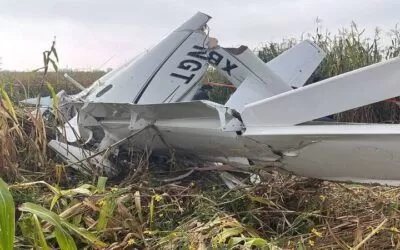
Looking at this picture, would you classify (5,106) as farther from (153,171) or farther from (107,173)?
(153,171)

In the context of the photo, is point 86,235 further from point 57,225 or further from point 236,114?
point 236,114

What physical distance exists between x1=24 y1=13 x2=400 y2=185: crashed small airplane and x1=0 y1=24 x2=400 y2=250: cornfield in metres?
0.17

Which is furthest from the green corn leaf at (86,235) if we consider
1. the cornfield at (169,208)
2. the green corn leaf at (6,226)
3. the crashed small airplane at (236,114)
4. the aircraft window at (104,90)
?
the aircraft window at (104,90)

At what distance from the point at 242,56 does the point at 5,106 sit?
1729 mm

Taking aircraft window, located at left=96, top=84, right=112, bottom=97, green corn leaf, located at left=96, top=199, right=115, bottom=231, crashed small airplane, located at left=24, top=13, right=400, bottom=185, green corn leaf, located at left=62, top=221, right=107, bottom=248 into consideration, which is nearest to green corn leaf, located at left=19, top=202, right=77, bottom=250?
green corn leaf, located at left=62, top=221, right=107, bottom=248

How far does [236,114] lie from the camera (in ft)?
10.8

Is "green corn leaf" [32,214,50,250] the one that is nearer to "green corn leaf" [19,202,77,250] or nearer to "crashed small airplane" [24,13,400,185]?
"green corn leaf" [19,202,77,250]

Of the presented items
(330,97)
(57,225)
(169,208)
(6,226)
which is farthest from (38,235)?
(330,97)

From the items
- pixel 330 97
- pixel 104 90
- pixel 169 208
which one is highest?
pixel 330 97

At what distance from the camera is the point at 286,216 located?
3074 millimetres

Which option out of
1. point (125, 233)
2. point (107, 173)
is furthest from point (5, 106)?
point (125, 233)

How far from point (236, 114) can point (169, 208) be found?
68cm

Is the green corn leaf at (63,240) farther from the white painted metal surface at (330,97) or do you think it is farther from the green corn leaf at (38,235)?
the white painted metal surface at (330,97)

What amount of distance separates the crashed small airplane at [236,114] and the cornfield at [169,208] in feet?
0.55
